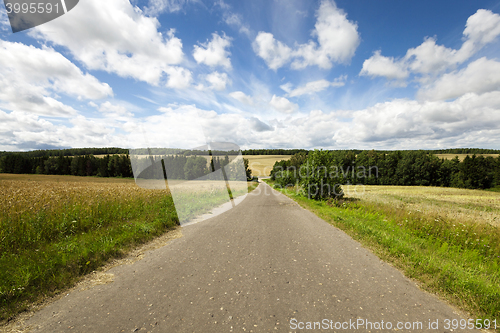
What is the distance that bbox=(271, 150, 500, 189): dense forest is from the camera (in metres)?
59.3

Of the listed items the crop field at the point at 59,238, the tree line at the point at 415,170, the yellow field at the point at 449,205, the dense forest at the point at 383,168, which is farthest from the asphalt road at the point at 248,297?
the dense forest at the point at 383,168

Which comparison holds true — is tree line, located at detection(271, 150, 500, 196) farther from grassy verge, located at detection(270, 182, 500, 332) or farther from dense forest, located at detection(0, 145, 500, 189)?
grassy verge, located at detection(270, 182, 500, 332)

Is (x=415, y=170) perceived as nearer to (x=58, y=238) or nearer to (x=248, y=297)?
(x=248, y=297)

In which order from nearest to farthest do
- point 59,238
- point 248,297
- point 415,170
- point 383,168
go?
point 248,297 < point 59,238 < point 415,170 < point 383,168

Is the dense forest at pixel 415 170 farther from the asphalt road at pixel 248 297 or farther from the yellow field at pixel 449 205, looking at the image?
the asphalt road at pixel 248 297

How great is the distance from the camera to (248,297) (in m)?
3.48

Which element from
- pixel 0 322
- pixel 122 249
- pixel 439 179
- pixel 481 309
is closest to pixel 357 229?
pixel 481 309

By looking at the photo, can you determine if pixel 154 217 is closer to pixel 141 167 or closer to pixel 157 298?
pixel 141 167

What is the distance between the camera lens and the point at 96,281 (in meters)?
4.00

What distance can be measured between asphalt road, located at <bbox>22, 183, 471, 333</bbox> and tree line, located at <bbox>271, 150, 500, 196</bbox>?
4339 cm

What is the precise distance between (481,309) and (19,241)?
10671 millimetres

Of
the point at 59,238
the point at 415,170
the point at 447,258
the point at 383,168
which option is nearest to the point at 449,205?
the point at 447,258

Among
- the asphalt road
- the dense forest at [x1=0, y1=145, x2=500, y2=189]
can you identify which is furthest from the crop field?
the dense forest at [x1=0, y1=145, x2=500, y2=189]

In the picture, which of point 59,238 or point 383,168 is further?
point 383,168
